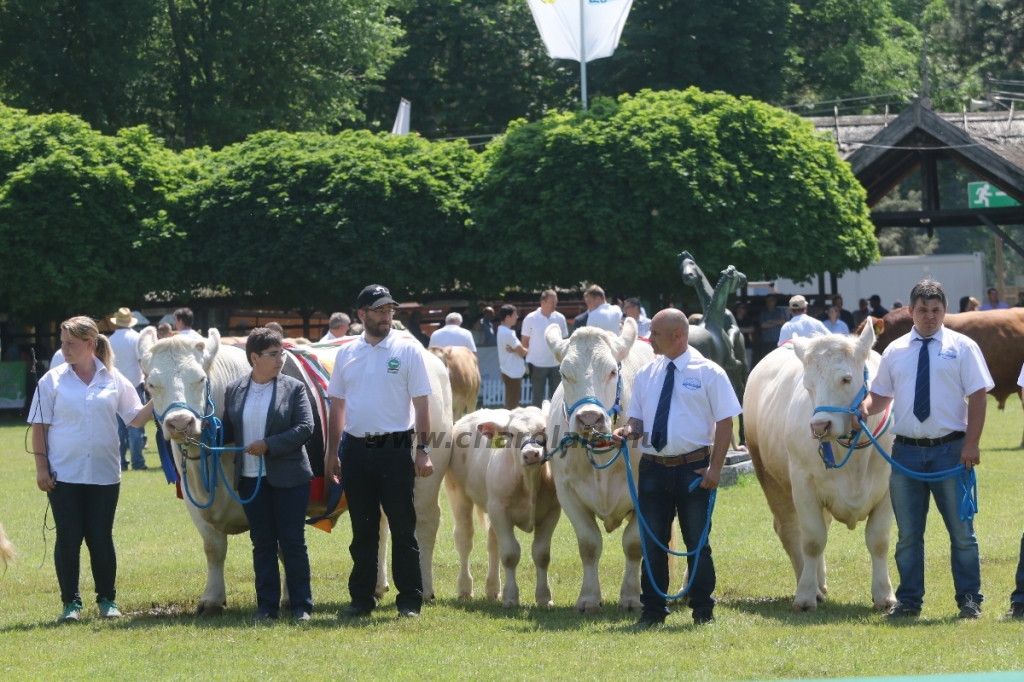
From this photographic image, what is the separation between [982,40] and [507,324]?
39.2 metres

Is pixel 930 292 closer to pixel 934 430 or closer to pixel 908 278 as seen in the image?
pixel 934 430

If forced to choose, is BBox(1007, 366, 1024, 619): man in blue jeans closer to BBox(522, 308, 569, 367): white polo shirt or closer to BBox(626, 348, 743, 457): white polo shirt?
BBox(626, 348, 743, 457): white polo shirt

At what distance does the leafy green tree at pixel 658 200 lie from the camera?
2667 centimetres

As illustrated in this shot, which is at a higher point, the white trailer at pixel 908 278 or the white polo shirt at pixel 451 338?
the white trailer at pixel 908 278

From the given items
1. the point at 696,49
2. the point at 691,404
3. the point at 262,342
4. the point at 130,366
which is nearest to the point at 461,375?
the point at 130,366

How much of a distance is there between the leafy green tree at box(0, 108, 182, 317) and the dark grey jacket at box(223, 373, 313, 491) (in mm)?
19719

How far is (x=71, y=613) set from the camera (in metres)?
8.53

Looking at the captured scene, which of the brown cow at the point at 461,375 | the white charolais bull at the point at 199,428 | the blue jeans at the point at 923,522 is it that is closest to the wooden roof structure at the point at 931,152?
the brown cow at the point at 461,375

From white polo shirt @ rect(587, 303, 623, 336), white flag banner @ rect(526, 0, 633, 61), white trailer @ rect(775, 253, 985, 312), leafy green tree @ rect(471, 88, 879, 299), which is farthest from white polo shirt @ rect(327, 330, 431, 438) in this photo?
white trailer @ rect(775, 253, 985, 312)

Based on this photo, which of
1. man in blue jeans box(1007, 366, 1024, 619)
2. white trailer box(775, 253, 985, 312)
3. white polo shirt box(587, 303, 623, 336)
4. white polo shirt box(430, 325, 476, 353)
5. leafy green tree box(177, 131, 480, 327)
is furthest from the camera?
white trailer box(775, 253, 985, 312)

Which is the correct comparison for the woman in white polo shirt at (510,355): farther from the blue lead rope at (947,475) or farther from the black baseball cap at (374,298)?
the blue lead rope at (947,475)

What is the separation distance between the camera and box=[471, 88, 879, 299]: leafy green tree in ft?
87.5

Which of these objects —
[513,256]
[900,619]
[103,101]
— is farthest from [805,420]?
[103,101]

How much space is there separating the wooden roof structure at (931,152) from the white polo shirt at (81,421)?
2432 centimetres
